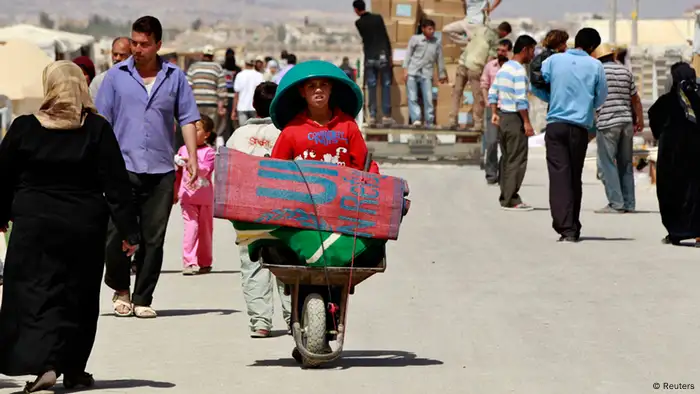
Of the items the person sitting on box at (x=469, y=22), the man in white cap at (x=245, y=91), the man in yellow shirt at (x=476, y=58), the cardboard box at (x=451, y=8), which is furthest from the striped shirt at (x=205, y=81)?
the cardboard box at (x=451, y=8)

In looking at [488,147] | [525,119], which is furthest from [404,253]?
[488,147]

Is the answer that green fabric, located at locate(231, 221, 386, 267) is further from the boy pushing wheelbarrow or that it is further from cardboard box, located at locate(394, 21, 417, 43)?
cardboard box, located at locate(394, 21, 417, 43)

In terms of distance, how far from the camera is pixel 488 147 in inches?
952

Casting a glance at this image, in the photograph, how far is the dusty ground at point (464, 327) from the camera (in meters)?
8.91

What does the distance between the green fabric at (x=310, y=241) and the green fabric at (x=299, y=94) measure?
76 cm

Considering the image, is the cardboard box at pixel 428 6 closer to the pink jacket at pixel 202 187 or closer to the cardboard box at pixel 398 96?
the cardboard box at pixel 398 96

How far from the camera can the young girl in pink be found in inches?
570

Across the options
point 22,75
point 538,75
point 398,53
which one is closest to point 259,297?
point 538,75

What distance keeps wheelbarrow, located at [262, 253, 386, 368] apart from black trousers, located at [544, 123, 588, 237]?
7.70 m

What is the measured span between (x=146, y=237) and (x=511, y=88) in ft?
30.3

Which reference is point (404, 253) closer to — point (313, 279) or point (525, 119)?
point (525, 119)

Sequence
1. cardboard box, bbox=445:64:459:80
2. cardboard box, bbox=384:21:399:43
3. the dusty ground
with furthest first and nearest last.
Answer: cardboard box, bbox=384:21:399:43 → cardboard box, bbox=445:64:459:80 → the dusty ground

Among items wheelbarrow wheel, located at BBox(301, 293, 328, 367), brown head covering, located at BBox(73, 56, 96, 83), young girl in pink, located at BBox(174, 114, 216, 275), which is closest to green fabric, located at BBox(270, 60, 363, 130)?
wheelbarrow wheel, located at BBox(301, 293, 328, 367)

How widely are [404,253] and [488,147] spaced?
27.8 ft
